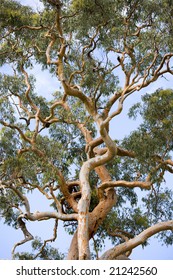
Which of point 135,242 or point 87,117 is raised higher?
point 87,117

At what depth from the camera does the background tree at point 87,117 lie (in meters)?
11.9

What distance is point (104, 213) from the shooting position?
38.4 feet

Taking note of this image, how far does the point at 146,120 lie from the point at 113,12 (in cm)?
272

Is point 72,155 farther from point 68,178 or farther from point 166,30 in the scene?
point 166,30

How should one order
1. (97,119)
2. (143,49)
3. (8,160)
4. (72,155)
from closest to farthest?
(97,119) → (8,160) → (143,49) → (72,155)

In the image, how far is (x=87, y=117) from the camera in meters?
13.2

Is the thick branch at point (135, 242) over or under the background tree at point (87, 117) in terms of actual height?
under

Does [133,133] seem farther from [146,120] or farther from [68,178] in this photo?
[68,178]

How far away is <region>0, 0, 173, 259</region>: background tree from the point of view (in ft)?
38.9

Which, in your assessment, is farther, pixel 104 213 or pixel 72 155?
pixel 72 155
